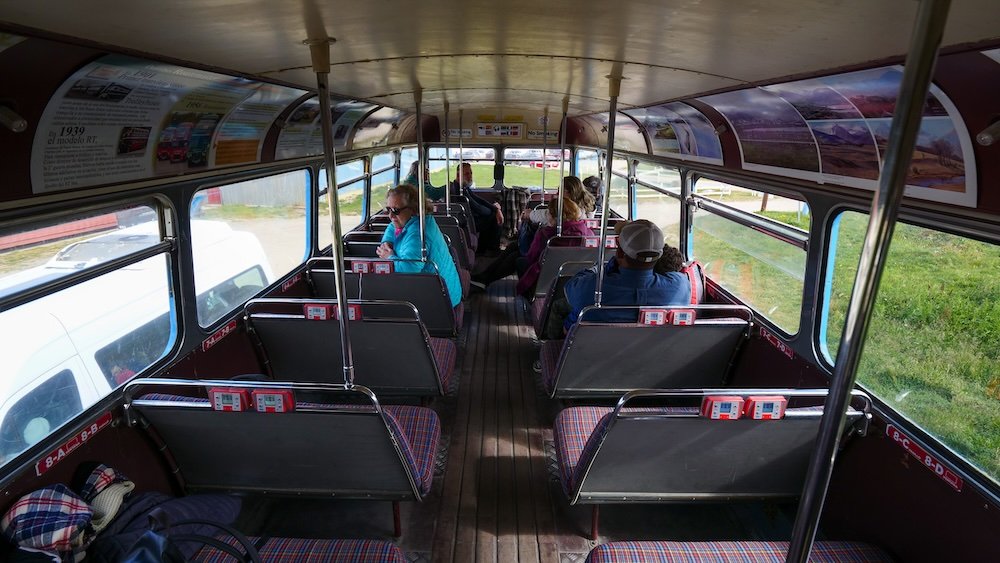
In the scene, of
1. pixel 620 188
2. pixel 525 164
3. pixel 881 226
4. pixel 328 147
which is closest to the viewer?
pixel 881 226

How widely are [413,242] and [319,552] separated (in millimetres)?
3041

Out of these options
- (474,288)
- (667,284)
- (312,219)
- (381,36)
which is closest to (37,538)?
(381,36)

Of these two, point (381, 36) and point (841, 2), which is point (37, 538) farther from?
point (841, 2)

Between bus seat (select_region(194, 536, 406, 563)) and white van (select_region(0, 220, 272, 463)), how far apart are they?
0.91 metres

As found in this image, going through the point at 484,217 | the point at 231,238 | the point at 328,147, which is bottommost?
the point at 484,217

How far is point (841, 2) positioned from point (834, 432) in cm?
99

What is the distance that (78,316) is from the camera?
4.43 meters

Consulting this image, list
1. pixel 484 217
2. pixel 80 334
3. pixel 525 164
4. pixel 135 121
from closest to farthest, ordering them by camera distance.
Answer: pixel 135 121
pixel 80 334
pixel 484 217
pixel 525 164

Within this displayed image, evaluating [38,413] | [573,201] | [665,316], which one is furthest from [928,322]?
[38,413]

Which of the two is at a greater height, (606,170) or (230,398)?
(606,170)

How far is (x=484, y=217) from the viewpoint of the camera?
10086mm

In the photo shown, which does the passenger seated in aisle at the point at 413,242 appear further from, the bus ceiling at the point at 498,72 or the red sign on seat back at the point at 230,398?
the red sign on seat back at the point at 230,398

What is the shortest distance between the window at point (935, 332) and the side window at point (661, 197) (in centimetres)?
211

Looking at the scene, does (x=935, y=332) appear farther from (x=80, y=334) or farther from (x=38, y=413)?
(x=80, y=334)
